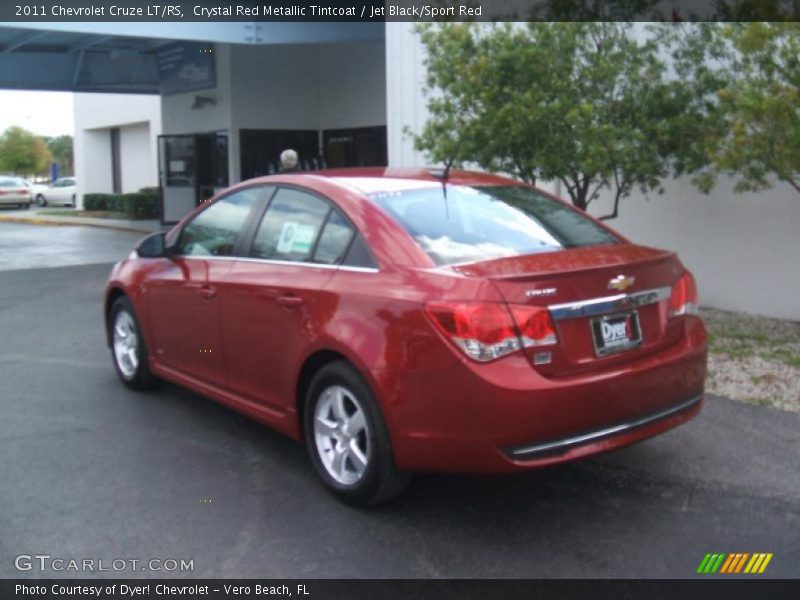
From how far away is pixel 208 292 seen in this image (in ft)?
18.1

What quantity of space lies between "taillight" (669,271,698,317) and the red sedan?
0.5 inches

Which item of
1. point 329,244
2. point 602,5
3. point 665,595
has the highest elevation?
point 602,5

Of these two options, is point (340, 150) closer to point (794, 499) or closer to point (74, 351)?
point (74, 351)

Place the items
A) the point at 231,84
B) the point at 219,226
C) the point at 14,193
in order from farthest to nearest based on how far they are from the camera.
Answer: the point at 14,193 < the point at 231,84 < the point at 219,226

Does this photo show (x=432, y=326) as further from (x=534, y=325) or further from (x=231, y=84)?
(x=231, y=84)

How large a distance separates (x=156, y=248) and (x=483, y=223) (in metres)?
2.44

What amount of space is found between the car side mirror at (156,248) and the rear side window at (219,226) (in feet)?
0.30

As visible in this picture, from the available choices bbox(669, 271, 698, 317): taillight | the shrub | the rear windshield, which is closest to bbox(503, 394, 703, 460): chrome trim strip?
bbox(669, 271, 698, 317): taillight

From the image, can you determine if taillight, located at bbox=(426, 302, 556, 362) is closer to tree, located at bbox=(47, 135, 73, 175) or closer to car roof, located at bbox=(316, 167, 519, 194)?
car roof, located at bbox=(316, 167, 519, 194)

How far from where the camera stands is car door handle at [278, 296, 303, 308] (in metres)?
4.73

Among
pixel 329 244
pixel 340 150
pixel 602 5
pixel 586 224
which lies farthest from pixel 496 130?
pixel 340 150

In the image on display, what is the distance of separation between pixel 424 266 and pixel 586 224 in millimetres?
1388

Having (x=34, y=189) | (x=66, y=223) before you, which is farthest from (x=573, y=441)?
(x=34, y=189)

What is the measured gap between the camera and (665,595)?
145 inches
